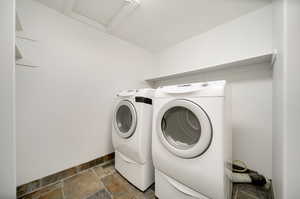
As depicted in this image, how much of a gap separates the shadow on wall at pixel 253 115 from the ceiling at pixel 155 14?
66 centimetres

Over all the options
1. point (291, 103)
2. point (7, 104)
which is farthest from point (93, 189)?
point (291, 103)

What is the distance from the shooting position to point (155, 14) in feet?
4.07

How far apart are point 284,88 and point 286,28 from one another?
0.38 metres

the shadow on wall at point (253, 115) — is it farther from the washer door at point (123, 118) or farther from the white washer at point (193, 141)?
the washer door at point (123, 118)

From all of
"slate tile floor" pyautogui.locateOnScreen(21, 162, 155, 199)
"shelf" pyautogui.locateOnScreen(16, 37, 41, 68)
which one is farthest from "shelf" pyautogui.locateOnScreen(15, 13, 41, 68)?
"slate tile floor" pyautogui.locateOnScreen(21, 162, 155, 199)

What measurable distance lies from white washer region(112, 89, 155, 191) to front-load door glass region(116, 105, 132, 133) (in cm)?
7

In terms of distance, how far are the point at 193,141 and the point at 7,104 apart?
1.08 metres

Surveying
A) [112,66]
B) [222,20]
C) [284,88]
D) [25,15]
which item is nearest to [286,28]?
[284,88]

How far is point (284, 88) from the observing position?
0.63 m

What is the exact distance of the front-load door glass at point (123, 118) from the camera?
124cm

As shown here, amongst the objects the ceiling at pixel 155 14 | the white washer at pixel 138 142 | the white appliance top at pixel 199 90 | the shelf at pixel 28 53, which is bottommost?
the white washer at pixel 138 142

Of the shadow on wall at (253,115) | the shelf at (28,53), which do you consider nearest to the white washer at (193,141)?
the shadow on wall at (253,115)

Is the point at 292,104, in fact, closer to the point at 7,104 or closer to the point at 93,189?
the point at 7,104

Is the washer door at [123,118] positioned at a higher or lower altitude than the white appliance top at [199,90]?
lower
